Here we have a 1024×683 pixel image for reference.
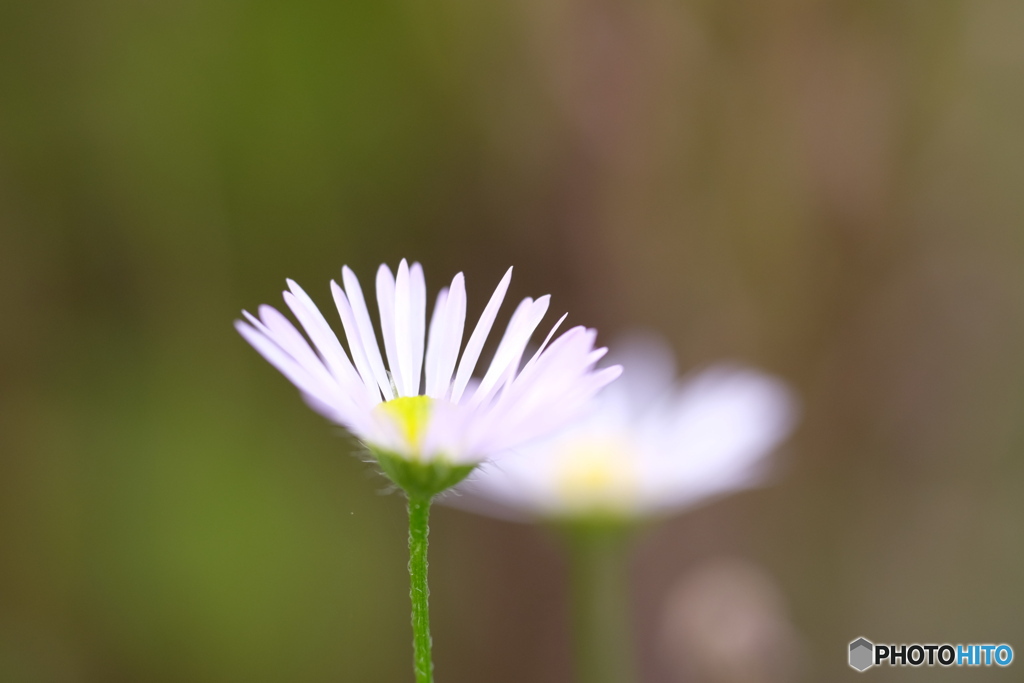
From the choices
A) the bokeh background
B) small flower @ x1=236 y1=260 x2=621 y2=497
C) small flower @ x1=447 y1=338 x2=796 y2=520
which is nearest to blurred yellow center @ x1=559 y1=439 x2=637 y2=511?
small flower @ x1=447 y1=338 x2=796 y2=520

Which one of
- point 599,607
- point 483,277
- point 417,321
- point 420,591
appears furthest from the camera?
point 483,277

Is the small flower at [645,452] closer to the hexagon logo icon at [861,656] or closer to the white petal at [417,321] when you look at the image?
the hexagon logo icon at [861,656]

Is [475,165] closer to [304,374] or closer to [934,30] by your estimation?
[934,30]

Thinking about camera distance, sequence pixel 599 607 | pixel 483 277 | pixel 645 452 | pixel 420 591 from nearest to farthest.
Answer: pixel 420 591
pixel 599 607
pixel 645 452
pixel 483 277

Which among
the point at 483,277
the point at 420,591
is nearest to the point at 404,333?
the point at 420,591

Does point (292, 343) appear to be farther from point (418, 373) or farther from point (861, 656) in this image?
point (861, 656)

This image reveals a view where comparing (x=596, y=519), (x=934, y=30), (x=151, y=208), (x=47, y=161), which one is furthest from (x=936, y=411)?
(x=47, y=161)
